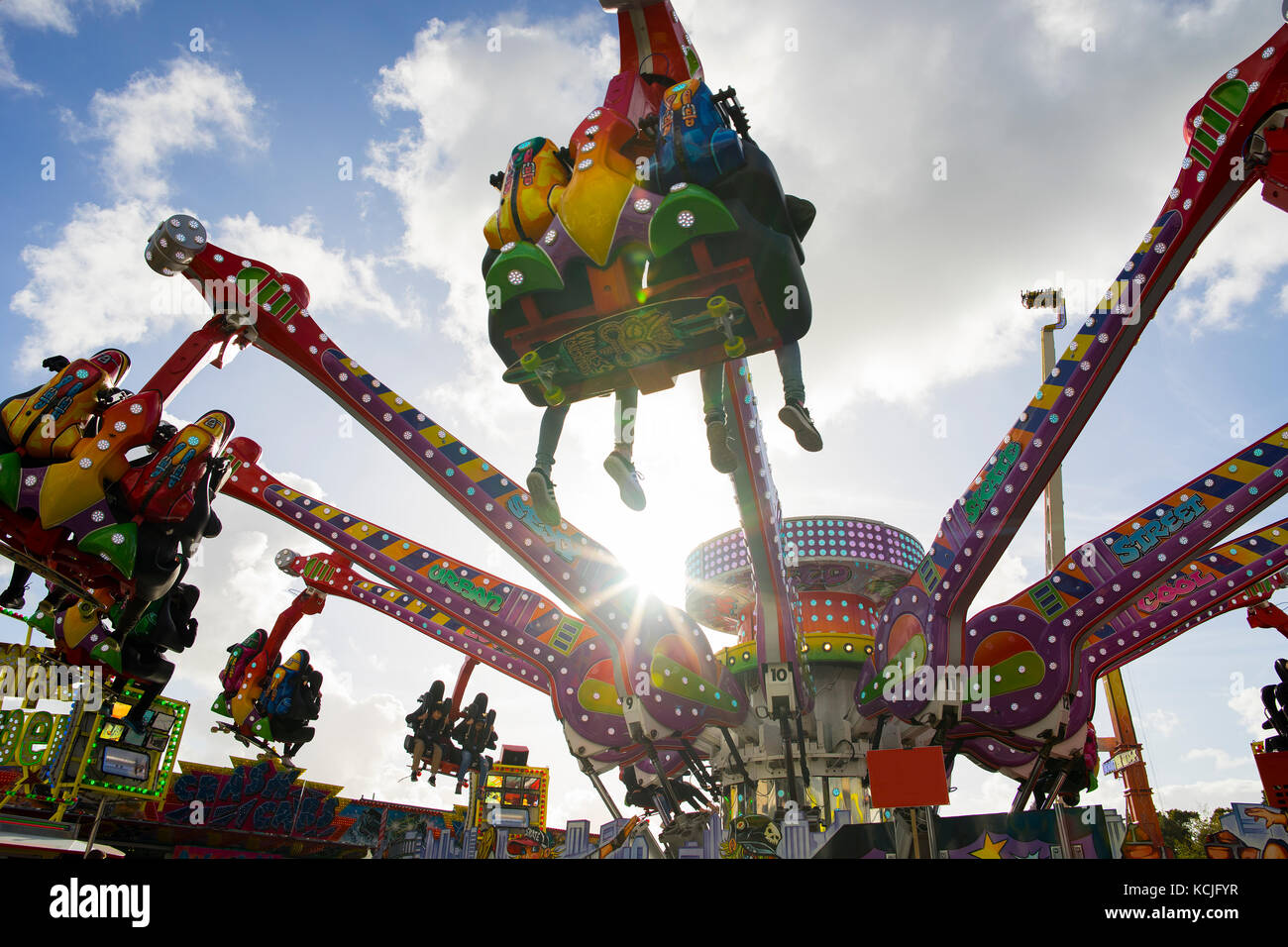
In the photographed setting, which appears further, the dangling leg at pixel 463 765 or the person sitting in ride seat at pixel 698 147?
the dangling leg at pixel 463 765

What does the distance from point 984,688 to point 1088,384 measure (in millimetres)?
3927

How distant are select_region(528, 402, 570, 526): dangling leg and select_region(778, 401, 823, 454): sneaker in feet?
5.29

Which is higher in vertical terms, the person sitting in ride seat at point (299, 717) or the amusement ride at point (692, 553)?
the amusement ride at point (692, 553)

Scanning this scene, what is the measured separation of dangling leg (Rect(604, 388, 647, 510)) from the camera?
524 cm

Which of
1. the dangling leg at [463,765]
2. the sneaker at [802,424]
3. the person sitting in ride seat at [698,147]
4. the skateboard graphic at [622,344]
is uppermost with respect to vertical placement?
the person sitting in ride seat at [698,147]

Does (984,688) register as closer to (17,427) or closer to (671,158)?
(671,158)

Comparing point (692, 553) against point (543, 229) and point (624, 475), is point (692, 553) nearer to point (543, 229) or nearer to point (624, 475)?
point (624, 475)

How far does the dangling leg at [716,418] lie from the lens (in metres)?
4.93

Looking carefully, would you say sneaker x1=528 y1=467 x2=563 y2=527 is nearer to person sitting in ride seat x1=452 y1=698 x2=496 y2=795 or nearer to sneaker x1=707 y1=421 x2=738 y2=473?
sneaker x1=707 y1=421 x2=738 y2=473

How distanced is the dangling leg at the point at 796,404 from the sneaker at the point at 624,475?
1101mm

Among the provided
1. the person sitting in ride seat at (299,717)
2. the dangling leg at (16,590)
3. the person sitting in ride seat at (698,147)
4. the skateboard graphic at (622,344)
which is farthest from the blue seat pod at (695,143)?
the person sitting in ride seat at (299,717)
